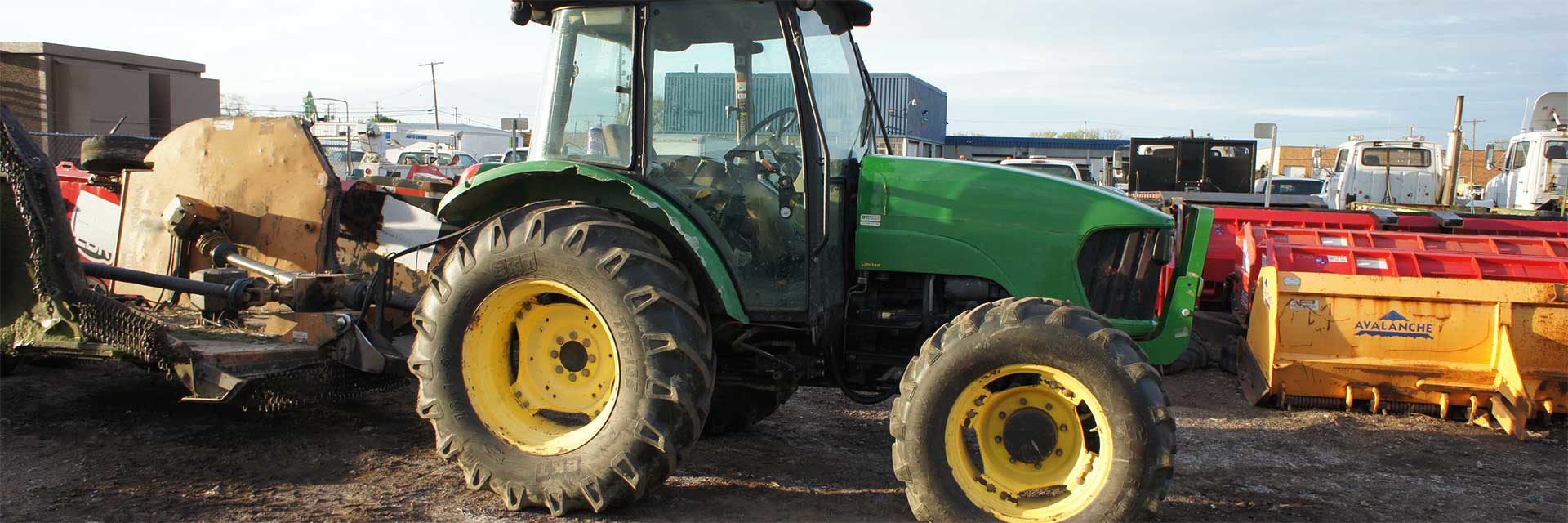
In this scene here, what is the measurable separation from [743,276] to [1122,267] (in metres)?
1.67

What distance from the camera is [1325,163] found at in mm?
26812

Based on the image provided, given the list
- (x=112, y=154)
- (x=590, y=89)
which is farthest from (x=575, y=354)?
(x=112, y=154)

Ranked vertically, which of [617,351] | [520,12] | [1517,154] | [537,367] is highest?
[1517,154]

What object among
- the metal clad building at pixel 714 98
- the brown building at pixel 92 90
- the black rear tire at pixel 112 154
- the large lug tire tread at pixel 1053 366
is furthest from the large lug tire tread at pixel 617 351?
the brown building at pixel 92 90

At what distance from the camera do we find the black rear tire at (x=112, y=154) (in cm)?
553

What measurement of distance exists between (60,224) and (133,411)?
1.23m

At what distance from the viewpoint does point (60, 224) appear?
183 inches

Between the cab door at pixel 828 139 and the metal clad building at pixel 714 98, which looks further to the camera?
the metal clad building at pixel 714 98

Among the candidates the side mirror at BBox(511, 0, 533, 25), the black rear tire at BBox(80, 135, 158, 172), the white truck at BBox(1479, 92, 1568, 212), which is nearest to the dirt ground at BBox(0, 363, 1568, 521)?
the black rear tire at BBox(80, 135, 158, 172)

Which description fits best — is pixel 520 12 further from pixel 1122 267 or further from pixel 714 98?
pixel 1122 267

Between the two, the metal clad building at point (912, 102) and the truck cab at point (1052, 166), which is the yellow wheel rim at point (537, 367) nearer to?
the truck cab at point (1052, 166)

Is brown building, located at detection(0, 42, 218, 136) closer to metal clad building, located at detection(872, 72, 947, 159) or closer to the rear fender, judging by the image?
the rear fender

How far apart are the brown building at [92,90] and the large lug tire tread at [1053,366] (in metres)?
10.3

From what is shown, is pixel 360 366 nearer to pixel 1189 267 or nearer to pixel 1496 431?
pixel 1189 267
